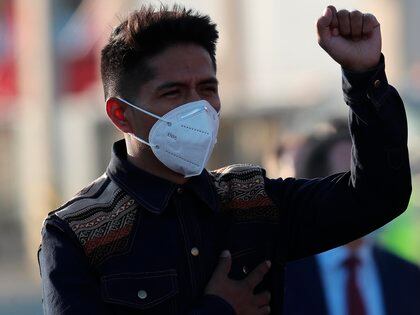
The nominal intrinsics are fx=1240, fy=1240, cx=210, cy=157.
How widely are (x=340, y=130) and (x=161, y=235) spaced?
83.7 inches

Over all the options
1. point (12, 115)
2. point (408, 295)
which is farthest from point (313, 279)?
point (12, 115)

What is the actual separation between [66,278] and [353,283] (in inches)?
70.5

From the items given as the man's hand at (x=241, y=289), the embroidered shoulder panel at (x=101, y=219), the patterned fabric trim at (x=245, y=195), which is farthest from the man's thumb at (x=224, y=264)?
the embroidered shoulder panel at (x=101, y=219)

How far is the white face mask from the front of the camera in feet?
10.4

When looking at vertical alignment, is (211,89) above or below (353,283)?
above

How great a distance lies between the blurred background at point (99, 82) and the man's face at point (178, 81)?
9.26 metres

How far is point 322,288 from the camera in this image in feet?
14.6

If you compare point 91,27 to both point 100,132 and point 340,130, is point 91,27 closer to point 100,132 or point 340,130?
point 100,132

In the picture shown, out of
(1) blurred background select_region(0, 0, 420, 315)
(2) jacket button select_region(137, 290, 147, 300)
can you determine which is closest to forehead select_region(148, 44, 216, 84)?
(2) jacket button select_region(137, 290, 147, 300)

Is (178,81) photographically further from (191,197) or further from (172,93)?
(191,197)

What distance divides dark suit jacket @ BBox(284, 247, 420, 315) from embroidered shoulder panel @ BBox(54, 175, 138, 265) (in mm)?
1241

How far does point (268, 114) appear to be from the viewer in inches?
790

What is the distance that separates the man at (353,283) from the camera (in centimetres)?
436

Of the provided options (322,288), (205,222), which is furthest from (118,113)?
(322,288)
